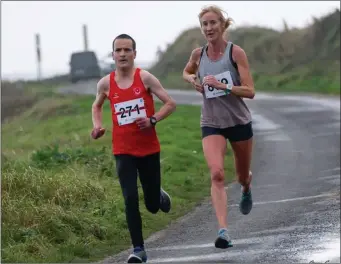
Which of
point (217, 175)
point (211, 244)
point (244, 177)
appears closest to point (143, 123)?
point (217, 175)

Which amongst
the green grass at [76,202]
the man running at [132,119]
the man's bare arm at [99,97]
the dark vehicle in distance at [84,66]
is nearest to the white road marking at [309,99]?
the green grass at [76,202]

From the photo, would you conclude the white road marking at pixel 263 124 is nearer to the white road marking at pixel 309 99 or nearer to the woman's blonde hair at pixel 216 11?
the white road marking at pixel 309 99

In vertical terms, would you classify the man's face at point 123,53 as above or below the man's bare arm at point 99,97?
above

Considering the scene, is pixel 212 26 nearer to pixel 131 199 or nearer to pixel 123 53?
pixel 123 53

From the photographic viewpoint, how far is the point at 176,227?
1244 cm

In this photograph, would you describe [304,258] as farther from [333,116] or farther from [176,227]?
[333,116]

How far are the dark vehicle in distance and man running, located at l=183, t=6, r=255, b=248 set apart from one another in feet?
184

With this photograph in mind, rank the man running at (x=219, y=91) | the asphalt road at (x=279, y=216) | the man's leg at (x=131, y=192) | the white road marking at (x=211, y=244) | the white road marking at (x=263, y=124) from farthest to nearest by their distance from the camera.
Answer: the white road marking at (x=263, y=124) < the white road marking at (x=211, y=244) < the asphalt road at (x=279, y=216) < the man running at (x=219, y=91) < the man's leg at (x=131, y=192)

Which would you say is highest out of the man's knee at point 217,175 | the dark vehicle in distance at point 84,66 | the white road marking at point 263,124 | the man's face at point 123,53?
the man's face at point 123,53

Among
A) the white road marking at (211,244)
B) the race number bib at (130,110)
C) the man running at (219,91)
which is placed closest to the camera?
the race number bib at (130,110)

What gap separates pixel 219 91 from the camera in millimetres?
9812

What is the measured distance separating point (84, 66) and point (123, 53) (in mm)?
57495

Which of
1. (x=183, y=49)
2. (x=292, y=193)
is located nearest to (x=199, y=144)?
(x=292, y=193)

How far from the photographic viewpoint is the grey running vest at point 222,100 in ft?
32.3
